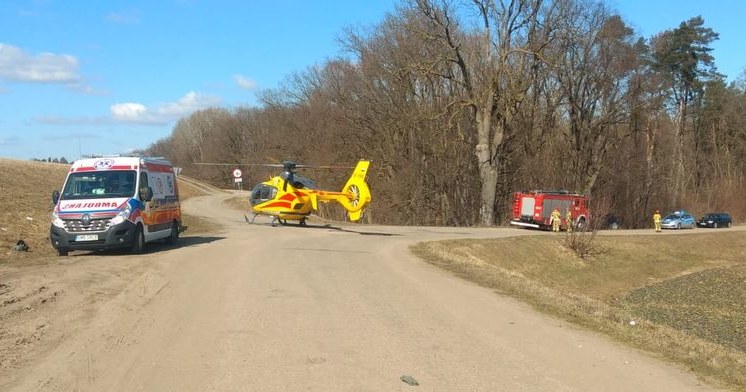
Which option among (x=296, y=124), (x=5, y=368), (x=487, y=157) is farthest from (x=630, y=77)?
(x=5, y=368)

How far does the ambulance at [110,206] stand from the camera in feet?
53.3

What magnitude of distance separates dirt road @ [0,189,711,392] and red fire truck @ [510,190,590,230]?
3150 centimetres

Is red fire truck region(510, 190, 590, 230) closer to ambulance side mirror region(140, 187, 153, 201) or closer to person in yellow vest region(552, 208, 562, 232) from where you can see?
person in yellow vest region(552, 208, 562, 232)

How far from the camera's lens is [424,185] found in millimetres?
47281

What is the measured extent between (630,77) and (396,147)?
72.0 feet

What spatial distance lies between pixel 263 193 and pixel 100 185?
12.9 metres

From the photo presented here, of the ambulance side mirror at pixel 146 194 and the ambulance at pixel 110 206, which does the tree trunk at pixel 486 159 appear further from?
the ambulance side mirror at pixel 146 194

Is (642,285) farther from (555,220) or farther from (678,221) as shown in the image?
(678,221)

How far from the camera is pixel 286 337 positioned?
776 cm

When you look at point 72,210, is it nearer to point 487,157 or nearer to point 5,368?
point 5,368

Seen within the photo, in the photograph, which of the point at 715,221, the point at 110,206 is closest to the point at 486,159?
the point at 715,221

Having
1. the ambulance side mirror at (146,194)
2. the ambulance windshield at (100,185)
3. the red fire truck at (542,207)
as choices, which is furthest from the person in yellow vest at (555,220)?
the ambulance windshield at (100,185)

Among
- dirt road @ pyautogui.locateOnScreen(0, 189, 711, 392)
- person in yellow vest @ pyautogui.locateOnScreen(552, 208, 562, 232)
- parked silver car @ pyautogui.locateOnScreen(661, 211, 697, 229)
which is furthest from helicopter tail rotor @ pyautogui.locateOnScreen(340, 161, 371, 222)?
parked silver car @ pyautogui.locateOnScreen(661, 211, 697, 229)

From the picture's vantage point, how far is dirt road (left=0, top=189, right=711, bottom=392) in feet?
20.4
